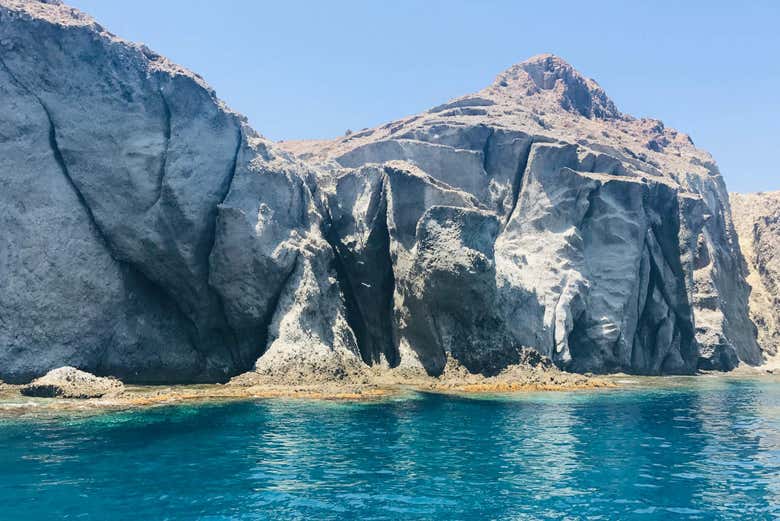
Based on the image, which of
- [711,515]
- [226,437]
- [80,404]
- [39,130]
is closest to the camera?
[711,515]

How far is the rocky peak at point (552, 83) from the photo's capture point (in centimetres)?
11331

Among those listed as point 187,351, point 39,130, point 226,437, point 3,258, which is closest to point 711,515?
point 226,437

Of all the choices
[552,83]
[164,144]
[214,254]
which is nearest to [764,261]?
[552,83]

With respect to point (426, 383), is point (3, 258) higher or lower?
higher

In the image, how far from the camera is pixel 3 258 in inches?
1614

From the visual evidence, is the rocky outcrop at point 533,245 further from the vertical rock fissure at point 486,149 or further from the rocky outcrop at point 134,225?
the rocky outcrop at point 134,225

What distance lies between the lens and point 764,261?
110 m

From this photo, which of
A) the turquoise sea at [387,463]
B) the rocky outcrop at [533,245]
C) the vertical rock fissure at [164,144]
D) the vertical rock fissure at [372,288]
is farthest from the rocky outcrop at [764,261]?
the vertical rock fissure at [164,144]

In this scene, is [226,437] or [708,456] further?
[226,437]

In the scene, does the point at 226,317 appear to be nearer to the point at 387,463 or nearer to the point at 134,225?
the point at 134,225

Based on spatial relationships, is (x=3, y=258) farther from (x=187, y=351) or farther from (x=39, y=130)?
(x=187, y=351)

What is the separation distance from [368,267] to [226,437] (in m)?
31.0

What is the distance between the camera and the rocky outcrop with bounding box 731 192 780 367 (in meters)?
98.3

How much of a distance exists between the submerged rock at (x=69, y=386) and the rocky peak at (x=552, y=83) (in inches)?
3570
